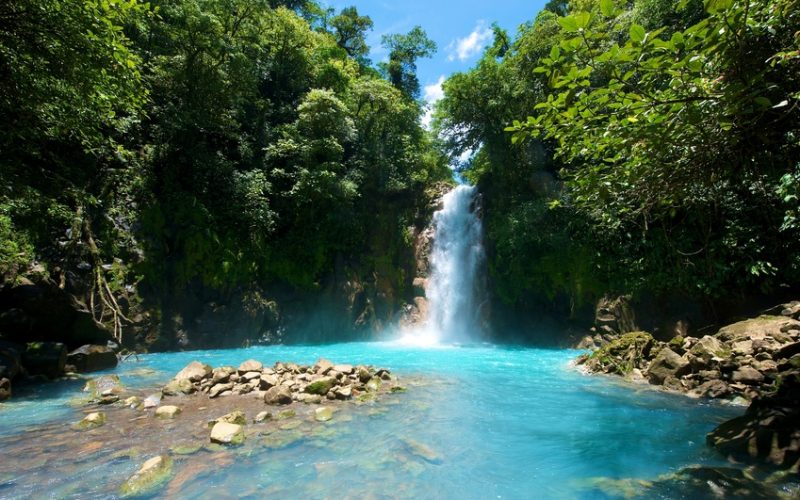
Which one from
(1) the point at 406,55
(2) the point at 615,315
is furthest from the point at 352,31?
(2) the point at 615,315

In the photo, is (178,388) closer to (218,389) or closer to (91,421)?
(218,389)

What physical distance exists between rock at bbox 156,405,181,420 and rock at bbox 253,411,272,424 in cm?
131

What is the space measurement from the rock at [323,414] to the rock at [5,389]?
5410 millimetres

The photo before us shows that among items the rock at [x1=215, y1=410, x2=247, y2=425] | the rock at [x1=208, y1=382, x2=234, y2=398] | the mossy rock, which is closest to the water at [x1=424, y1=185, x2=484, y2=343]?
the mossy rock

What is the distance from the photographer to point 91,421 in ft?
19.7

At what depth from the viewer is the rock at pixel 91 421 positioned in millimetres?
5887

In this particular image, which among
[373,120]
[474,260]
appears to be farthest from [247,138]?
[474,260]

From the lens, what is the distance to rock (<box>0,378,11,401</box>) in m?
7.17

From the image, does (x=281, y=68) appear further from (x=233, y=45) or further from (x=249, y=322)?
(x=249, y=322)

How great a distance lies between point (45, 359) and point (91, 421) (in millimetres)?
3960

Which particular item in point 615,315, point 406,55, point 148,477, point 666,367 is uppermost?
point 406,55

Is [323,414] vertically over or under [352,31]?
under

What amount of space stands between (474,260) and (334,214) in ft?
24.1


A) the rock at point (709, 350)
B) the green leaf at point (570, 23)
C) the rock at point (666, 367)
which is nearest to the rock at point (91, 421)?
the green leaf at point (570, 23)
